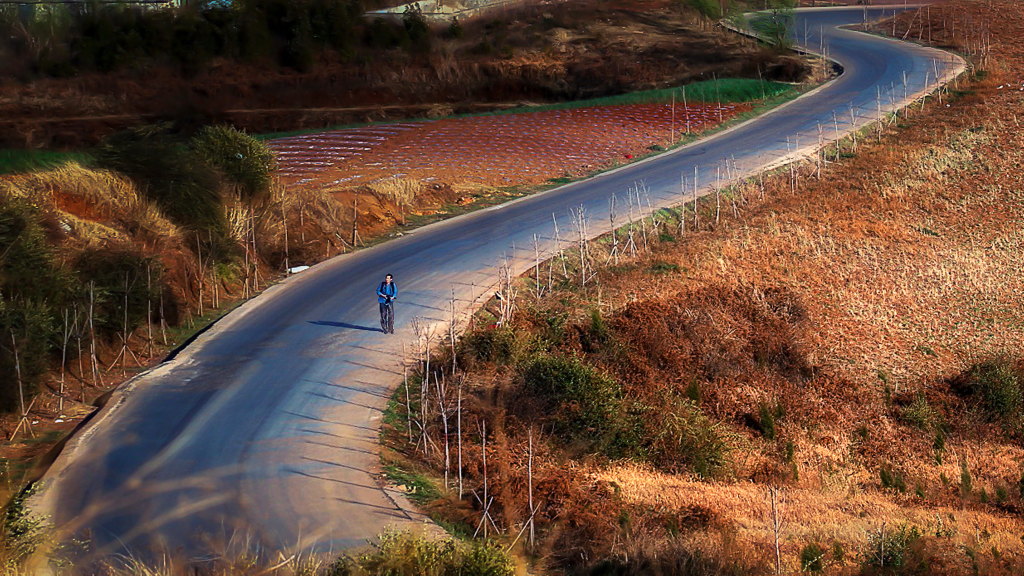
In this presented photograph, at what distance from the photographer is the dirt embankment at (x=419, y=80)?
50.2 metres

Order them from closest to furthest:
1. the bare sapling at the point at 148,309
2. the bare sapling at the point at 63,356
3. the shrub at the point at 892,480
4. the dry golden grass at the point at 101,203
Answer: the bare sapling at the point at 63,356
the shrub at the point at 892,480
the bare sapling at the point at 148,309
the dry golden grass at the point at 101,203

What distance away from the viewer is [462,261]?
29.9 metres

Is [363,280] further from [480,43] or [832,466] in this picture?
[480,43]

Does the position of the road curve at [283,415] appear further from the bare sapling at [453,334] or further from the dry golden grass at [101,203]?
the dry golden grass at [101,203]

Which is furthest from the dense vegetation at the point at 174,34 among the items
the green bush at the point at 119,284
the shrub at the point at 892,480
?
the shrub at the point at 892,480

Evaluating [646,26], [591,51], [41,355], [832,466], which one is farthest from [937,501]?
[646,26]

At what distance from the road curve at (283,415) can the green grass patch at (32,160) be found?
7070 millimetres

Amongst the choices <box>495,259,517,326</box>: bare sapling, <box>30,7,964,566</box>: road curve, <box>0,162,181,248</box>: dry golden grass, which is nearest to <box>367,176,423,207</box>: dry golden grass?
<box>30,7,964,566</box>: road curve

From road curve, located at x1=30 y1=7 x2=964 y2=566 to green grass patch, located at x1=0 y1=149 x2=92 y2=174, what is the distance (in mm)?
7070

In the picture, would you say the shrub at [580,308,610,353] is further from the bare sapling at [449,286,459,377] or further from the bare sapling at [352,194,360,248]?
the bare sapling at [352,194,360,248]

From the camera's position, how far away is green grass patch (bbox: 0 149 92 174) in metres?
29.0

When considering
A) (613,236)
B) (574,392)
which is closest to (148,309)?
(574,392)

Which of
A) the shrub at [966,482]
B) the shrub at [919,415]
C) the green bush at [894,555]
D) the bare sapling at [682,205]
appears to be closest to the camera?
the green bush at [894,555]

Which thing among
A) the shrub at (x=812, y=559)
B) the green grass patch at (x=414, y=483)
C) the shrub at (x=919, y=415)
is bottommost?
the shrub at (x=919, y=415)
